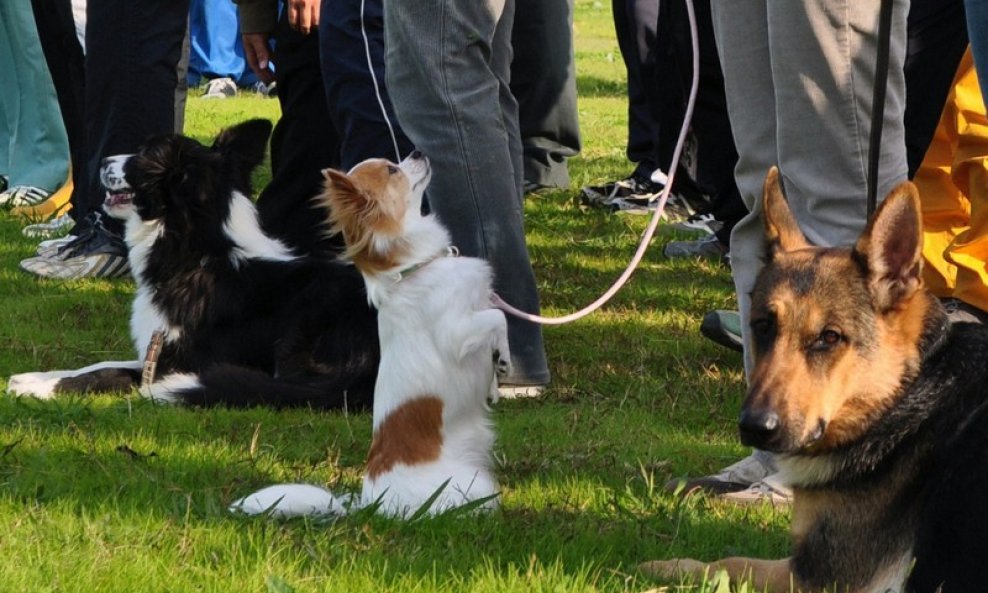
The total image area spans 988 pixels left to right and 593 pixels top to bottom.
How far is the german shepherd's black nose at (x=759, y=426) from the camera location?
3.09m

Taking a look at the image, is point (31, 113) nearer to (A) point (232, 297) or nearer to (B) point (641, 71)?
(B) point (641, 71)

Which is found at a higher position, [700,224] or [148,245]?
[148,245]

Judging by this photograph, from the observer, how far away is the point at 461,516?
12.1 feet

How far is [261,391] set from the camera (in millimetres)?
5102

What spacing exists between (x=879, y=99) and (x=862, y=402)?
0.92 meters

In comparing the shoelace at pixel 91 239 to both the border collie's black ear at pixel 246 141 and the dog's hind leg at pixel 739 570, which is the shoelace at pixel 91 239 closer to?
the border collie's black ear at pixel 246 141

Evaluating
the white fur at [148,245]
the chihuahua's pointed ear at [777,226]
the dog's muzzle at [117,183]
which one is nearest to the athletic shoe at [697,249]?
the white fur at [148,245]

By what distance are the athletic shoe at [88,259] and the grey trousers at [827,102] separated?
420cm

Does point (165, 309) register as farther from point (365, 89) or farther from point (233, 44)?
point (233, 44)

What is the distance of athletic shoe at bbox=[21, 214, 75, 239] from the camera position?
8398mm

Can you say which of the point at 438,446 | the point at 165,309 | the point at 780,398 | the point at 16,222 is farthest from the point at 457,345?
the point at 16,222

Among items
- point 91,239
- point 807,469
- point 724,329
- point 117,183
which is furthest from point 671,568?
point 91,239

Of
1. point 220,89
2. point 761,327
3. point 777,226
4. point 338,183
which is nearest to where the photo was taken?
point 761,327

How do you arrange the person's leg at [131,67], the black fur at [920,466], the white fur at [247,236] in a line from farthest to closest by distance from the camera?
the person's leg at [131,67]
the white fur at [247,236]
the black fur at [920,466]
